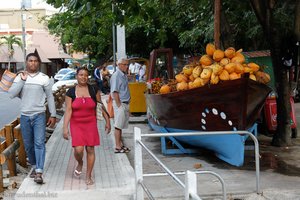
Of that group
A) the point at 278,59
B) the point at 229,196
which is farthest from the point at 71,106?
the point at 278,59

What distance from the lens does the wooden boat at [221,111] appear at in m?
7.22

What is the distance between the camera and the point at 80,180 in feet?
21.5

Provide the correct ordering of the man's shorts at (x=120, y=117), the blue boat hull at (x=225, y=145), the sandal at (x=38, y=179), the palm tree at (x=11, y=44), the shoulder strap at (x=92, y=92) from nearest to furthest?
the sandal at (x=38, y=179)
the shoulder strap at (x=92, y=92)
the blue boat hull at (x=225, y=145)
the man's shorts at (x=120, y=117)
the palm tree at (x=11, y=44)

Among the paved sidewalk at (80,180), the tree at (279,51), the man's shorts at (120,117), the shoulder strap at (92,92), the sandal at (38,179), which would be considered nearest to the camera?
the paved sidewalk at (80,180)

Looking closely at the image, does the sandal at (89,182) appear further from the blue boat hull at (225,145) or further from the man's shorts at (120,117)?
the blue boat hull at (225,145)

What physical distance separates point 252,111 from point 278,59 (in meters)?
2.25

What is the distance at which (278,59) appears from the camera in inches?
368

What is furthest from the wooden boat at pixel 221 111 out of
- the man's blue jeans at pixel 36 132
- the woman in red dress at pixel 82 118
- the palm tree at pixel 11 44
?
the palm tree at pixel 11 44

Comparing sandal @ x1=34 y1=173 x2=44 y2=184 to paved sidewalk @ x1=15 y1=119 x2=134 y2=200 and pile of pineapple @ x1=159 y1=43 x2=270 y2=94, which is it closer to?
paved sidewalk @ x1=15 y1=119 x2=134 y2=200

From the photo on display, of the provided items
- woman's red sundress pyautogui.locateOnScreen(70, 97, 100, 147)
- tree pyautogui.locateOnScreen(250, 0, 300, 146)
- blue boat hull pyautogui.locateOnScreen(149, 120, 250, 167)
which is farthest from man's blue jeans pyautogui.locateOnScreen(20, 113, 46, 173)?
tree pyautogui.locateOnScreen(250, 0, 300, 146)

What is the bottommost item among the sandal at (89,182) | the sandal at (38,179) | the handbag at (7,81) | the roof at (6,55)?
the sandal at (89,182)

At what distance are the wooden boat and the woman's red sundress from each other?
2.20 metres

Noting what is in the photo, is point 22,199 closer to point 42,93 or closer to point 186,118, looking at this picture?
point 42,93

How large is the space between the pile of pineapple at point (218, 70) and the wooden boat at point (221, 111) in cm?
14
